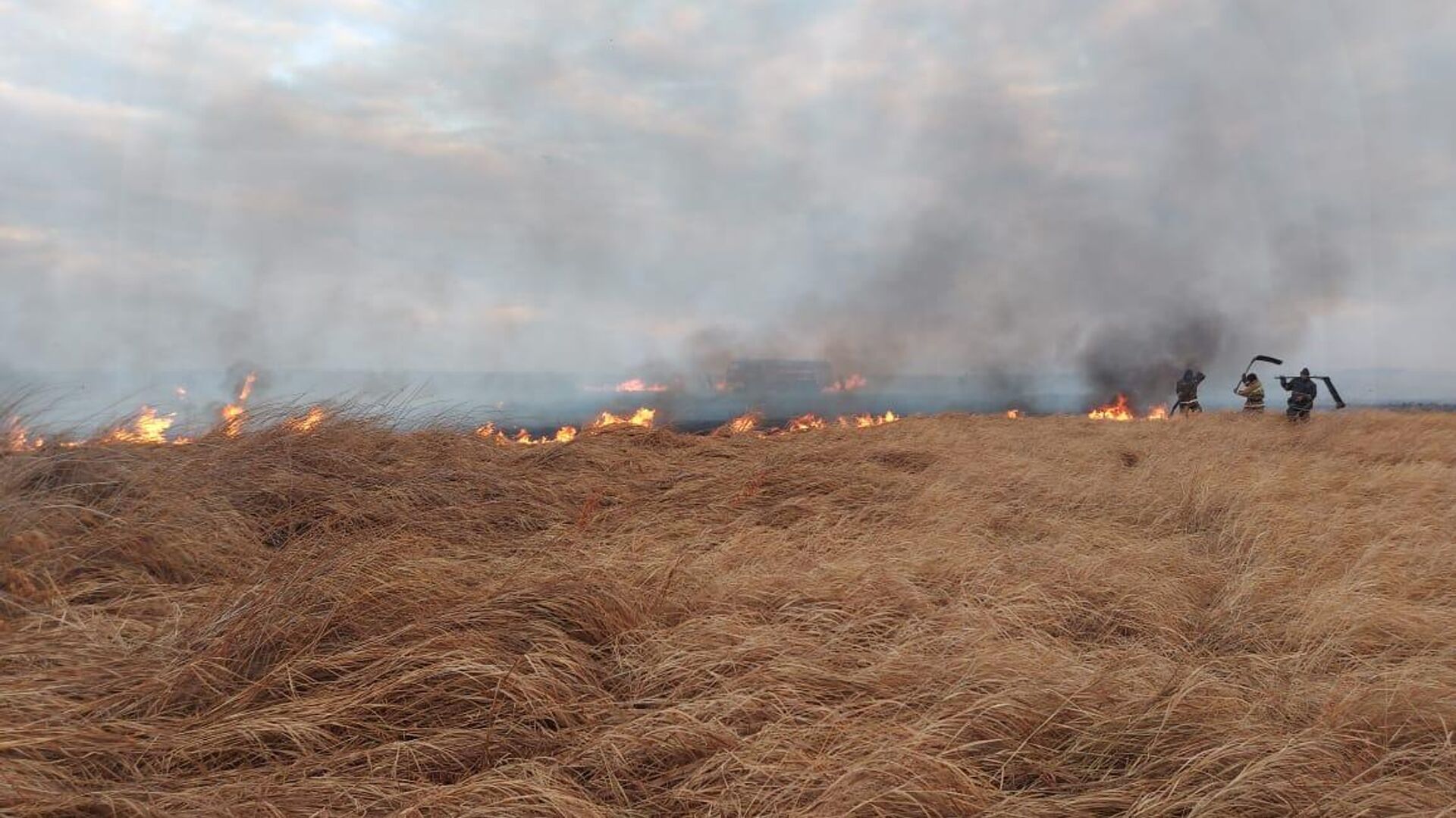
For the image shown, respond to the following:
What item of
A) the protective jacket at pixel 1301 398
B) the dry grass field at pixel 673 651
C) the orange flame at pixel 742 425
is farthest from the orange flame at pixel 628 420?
the protective jacket at pixel 1301 398

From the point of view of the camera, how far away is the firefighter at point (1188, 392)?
2014 centimetres

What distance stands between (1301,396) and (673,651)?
52.5 feet

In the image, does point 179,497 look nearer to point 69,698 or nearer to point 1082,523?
point 69,698

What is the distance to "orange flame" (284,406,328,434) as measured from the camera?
6.38 meters

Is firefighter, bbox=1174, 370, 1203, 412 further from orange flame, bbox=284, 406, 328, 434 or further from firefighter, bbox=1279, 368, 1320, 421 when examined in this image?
orange flame, bbox=284, 406, 328, 434

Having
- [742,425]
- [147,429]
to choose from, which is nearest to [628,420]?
[742,425]

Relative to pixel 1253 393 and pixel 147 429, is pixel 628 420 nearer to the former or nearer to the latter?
pixel 147 429

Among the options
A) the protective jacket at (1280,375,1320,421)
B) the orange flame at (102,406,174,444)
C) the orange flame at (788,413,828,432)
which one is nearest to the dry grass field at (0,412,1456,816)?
the orange flame at (102,406,174,444)

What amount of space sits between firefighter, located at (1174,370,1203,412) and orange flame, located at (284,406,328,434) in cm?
1990

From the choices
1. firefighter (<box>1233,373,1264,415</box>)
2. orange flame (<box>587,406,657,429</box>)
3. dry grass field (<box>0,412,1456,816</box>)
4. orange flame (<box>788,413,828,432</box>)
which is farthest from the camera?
firefighter (<box>1233,373,1264,415</box>)

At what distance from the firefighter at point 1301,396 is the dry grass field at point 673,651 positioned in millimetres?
10210

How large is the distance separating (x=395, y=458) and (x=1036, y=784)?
210 inches

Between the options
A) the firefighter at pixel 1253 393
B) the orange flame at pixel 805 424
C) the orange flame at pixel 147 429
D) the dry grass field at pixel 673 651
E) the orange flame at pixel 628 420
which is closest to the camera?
the dry grass field at pixel 673 651

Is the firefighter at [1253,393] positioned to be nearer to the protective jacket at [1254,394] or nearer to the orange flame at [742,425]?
the protective jacket at [1254,394]
